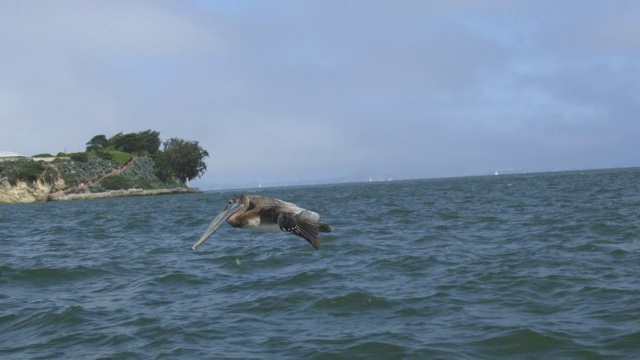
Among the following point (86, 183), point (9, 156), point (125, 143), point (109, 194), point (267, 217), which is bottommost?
point (109, 194)

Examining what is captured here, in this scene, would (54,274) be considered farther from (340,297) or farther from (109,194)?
(109,194)

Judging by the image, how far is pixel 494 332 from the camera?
31.9ft

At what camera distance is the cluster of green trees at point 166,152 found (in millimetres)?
128125

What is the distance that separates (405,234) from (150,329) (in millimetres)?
13929

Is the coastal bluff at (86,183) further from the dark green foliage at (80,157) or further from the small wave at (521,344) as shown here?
the small wave at (521,344)

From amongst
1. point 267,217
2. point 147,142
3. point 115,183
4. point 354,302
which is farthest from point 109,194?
point 267,217

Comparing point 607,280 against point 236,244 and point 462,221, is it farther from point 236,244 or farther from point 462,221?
point 462,221

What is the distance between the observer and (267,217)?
8000 millimetres

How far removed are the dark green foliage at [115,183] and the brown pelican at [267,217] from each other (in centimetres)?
10843

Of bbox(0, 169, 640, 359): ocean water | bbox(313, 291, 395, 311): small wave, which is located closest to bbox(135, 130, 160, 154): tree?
bbox(0, 169, 640, 359): ocean water

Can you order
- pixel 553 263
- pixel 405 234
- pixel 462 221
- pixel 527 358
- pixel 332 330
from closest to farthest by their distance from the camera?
pixel 527 358
pixel 332 330
pixel 553 263
pixel 405 234
pixel 462 221

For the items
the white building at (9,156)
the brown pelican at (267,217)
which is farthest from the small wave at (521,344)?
the white building at (9,156)

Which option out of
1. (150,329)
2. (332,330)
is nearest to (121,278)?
(150,329)

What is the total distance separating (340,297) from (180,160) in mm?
120468
